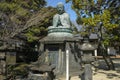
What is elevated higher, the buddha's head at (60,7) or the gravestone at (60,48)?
the buddha's head at (60,7)

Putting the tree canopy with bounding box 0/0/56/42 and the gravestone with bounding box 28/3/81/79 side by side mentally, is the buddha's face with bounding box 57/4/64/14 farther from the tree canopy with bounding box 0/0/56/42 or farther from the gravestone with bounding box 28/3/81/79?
the tree canopy with bounding box 0/0/56/42

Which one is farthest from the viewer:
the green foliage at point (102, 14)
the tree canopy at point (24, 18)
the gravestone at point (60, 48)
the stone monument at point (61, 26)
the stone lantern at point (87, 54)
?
the green foliage at point (102, 14)

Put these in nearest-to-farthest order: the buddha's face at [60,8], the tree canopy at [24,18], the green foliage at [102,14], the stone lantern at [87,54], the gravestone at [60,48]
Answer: the stone lantern at [87,54]
the gravestone at [60,48]
the tree canopy at [24,18]
the buddha's face at [60,8]
the green foliage at [102,14]

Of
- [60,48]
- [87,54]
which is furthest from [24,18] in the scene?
[87,54]

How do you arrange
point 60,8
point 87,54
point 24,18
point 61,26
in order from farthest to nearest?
point 24,18 → point 60,8 → point 61,26 → point 87,54

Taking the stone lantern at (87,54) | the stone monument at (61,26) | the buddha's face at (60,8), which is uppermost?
the buddha's face at (60,8)

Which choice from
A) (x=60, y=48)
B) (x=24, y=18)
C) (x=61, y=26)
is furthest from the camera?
(x=24, y=18)

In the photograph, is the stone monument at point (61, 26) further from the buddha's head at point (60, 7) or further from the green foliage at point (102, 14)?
the green foliage at point (102, 14)

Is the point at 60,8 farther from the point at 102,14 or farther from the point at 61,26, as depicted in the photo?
the point at 102,14

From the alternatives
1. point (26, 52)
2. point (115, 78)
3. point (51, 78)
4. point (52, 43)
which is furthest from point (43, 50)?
point (26, 52)

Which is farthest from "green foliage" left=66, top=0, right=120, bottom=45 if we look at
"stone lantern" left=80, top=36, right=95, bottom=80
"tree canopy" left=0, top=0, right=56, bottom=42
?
"stone lantern" left=80, top=36, right=95, bottom=80

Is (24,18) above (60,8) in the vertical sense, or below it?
below

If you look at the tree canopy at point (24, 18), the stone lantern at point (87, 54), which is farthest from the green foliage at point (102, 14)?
the stone lantern at point (87, 54)

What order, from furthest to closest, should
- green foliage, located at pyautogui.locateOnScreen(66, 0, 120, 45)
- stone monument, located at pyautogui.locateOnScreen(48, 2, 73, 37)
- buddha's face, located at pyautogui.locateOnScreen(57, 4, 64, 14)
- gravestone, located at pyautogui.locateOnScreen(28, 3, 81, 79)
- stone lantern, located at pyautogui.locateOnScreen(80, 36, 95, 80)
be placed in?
green foliage, located at pyautogui.locateOnScreen(66, 0, 120, 45), buddha's face, located at pyautogui.locateOnScreen(57, 4, 64, 14), stone monument, located at pyautogui.locateOnScreen(48, 2, 73, 37), gravestone, located at pyautogui.locateOnScreen(28, 3, 81, 79), stone lantern, located at pyautogui.locateOnScreen(80, 36, 95, 80)
